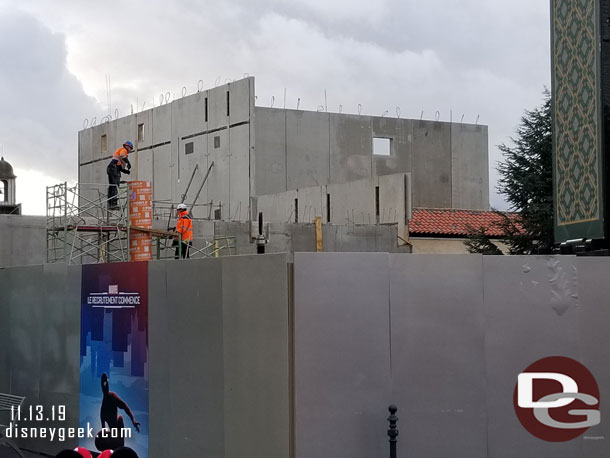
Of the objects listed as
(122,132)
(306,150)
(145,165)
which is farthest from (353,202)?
(122,132)

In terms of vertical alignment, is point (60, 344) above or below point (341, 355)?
below

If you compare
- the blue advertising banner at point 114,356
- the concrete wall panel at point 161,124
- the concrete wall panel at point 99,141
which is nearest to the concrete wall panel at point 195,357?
the blue advertising banner at point 114,356

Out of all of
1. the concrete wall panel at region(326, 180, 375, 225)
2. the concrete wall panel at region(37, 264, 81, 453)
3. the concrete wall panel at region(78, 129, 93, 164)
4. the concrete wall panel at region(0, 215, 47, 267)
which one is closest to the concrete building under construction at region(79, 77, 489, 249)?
the concrete wall panel at region(326, 180, 375, 225)

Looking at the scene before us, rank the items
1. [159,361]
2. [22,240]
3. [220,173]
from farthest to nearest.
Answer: [220,173] < [22,240] < [159,361]

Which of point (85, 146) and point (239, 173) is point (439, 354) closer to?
point (239, 173)

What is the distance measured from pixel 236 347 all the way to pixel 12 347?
317 inches

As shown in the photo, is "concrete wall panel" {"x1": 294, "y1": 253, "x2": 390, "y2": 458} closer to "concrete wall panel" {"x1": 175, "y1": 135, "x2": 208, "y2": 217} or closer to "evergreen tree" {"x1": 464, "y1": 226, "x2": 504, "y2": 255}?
"evergreen tree" {"x1": 464, "y1": 226, "x2": 504, "y2": 255}

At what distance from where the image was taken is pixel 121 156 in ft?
79.5

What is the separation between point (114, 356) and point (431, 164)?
140 ft

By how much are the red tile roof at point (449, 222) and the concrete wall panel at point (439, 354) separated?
103ft

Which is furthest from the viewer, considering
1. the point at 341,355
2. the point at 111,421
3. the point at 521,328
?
the point at 111,421

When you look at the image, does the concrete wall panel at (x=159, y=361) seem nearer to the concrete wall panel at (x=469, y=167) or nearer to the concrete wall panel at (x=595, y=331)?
the concrete wall panel at (x=595, y=331)

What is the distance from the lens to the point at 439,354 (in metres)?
11.6

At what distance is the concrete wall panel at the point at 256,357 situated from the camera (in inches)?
447
